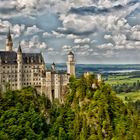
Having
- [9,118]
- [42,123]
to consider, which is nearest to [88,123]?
[42,123]

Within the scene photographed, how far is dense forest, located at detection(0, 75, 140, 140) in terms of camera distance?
10456cm

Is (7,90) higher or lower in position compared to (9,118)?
higher

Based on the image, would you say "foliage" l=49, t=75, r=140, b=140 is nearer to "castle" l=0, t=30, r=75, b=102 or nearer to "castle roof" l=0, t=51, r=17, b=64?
"castle" l=0, t=30, r=75, b=102

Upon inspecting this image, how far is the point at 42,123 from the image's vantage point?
111 metres

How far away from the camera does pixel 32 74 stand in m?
122

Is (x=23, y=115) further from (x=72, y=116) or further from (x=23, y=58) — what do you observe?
(x=23, y=58)

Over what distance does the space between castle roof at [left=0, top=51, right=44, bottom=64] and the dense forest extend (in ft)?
35.6

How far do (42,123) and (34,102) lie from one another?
28.6ft

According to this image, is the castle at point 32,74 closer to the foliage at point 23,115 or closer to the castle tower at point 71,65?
the castle tower at point 71,65

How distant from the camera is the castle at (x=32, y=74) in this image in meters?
119

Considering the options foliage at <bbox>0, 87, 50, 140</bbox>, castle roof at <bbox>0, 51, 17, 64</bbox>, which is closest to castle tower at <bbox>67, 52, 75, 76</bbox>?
foliage at <bbox>0, 87, 50, 140</bbox>

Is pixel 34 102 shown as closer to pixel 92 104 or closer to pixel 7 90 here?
pixel 7 90

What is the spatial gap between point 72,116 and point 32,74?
20.4m

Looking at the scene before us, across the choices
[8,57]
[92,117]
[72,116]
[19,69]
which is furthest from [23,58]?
[92,117]
